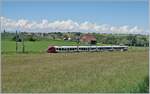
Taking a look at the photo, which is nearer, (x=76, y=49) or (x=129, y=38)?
(x=129, y=38)

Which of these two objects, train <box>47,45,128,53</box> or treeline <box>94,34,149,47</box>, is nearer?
treeline <box>94,34,149,47</box>

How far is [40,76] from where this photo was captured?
5.06 m

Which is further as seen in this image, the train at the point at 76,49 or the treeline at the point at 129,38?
the train at the point at 76,49

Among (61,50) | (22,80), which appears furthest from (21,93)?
(61,50)

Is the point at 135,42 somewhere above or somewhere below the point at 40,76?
above

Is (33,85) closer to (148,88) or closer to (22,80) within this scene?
(22,80)

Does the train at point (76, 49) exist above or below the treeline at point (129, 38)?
below

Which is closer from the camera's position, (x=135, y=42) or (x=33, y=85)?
(x=33, y=85)

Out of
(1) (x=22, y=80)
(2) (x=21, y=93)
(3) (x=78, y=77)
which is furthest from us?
(3) (x=78, y=77)

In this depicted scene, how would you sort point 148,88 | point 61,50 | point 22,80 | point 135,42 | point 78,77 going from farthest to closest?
point 61,50
point 135,42
point 78,77
point 22,80
point 148,88

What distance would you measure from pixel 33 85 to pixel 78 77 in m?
0.97

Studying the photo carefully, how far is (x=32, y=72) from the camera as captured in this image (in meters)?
5.38

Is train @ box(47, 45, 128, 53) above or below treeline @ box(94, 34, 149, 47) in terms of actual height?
below

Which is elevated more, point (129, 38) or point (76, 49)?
point (129, 38)
